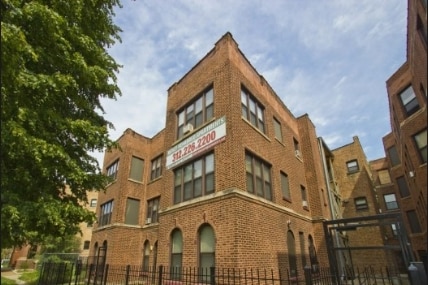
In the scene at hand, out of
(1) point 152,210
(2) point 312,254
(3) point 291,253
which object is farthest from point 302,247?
(1) point 152,210

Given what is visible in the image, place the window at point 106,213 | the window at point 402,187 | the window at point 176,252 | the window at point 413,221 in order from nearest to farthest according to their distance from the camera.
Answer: the window at point 176,252, the window at point 106,213, the window at point 413,221, the window at point 402,187

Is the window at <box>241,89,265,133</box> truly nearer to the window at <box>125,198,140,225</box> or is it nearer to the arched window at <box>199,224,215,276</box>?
the arched window at <box>199,224,215,276</box>

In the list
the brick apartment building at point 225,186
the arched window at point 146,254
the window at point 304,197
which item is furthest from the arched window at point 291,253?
the arched window at point 146,254

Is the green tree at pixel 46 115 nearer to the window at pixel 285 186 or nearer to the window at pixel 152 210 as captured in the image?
the window at pixel 285 186

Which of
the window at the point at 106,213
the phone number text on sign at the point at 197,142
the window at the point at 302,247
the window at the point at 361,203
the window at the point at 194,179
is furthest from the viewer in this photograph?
the window at the point at 361,203

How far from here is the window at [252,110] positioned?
13.4 meters

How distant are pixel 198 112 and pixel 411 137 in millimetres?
12891

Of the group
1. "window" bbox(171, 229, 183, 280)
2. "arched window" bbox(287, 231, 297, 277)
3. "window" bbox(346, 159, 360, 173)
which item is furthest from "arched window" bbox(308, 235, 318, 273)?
"window" bbox(346, 159, 360, 173)

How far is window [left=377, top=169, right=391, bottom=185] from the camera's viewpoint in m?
31.5

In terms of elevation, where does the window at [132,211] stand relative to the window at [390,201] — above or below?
below

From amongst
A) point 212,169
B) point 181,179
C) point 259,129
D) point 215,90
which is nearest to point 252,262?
point 212,169

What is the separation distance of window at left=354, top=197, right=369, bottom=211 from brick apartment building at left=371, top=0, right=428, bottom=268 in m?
3.07

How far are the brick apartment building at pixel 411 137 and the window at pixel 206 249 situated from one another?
6.87m

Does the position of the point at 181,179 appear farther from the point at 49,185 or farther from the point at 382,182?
the point at 382,182
